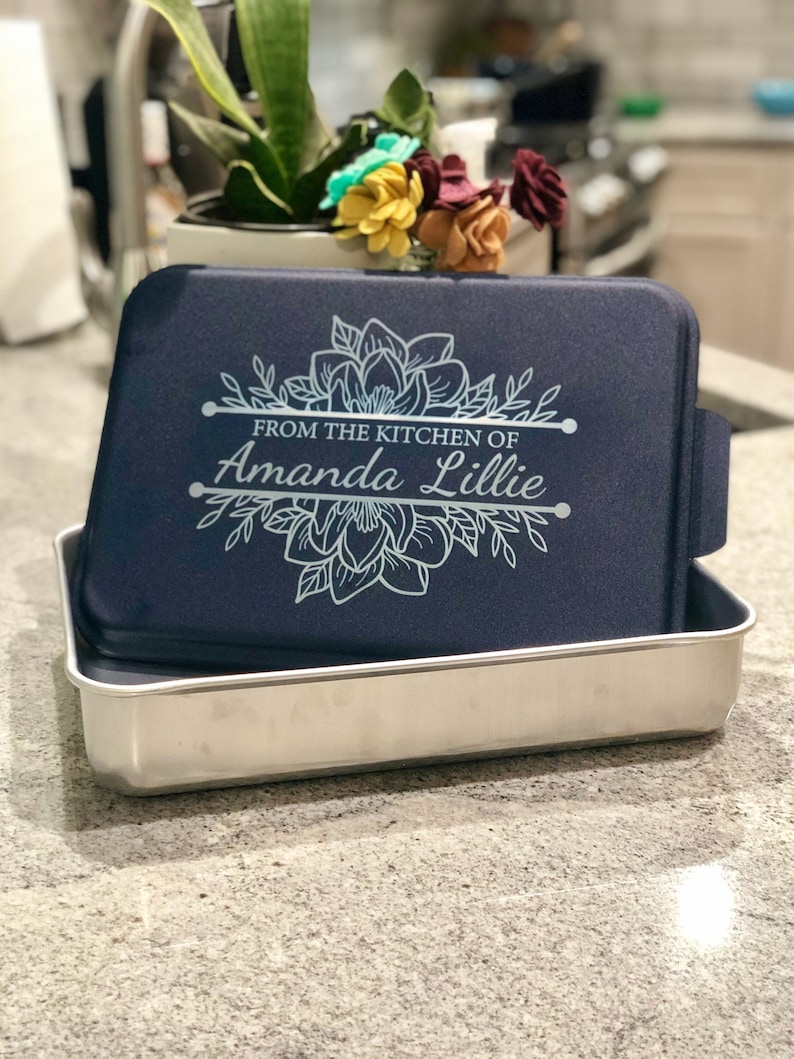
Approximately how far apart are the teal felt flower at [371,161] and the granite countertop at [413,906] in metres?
0.32

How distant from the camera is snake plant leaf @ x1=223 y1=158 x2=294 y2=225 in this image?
68 centimetres

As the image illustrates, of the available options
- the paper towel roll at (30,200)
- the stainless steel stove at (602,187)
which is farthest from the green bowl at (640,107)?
the paper towel roll at (30,200)

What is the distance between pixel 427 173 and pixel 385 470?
0.18 metres

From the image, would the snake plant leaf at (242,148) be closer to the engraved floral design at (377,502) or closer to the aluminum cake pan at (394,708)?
the engraved floral design at (377,502)

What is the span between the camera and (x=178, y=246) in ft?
2.18

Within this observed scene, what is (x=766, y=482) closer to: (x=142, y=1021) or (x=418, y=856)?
Answer: (x=418, y=856)

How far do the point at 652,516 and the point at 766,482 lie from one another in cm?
43

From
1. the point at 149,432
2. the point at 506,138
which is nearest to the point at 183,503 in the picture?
the point at 149,432

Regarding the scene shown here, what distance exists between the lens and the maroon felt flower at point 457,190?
0.61m

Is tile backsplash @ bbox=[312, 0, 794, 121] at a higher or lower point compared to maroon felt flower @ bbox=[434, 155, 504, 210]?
lower

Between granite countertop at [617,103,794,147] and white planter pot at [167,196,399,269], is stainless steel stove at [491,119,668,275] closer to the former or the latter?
granite countertop at [617,103,794,147]

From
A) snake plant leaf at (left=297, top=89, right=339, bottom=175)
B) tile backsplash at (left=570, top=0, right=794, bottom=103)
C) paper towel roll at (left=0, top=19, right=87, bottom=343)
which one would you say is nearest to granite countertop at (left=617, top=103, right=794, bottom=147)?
tile backsplash at (left=570, top=0, right=794, bottom=103)

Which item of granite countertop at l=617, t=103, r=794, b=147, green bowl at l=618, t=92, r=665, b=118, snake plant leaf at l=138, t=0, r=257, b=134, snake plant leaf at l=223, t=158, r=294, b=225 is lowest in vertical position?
granite countertop at l=617, t=103, r=794, b=147

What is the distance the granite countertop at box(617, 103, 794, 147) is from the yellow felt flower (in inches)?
123
